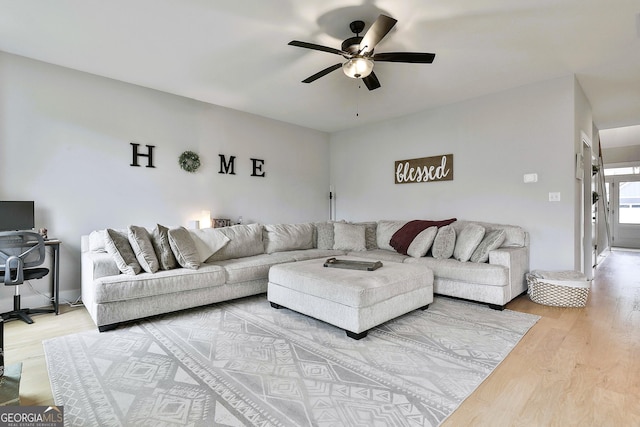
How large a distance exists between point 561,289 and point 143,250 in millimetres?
4217

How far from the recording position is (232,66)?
11.4 feet

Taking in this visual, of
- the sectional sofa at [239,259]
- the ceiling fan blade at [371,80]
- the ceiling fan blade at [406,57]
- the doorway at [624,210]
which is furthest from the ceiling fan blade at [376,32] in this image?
the doorway at [624,210]

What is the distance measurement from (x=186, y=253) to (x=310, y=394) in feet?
6.80

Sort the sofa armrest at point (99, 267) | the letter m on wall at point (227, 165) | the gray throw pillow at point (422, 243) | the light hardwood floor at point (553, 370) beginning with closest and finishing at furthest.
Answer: the light hardwood floor at point (553, 370)
the sofa armrest at point (99, 267)
the gray throw pillow at point (422, 243)
the letter m on wall at point (227, 165)

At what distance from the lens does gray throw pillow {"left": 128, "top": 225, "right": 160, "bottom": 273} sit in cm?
305

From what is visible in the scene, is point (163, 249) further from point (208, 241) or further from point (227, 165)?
point (227, 165)

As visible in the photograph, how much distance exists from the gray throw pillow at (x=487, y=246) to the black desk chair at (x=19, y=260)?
432 centimetres

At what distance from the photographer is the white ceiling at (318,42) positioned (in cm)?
249

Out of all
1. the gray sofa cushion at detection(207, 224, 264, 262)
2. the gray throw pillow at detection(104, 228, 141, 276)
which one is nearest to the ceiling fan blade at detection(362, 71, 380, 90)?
the gray sofa cushion at detection(207, 224, 264, 262)

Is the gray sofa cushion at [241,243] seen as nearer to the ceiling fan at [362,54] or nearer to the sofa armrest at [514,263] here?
the ceiling fan at [362,54]

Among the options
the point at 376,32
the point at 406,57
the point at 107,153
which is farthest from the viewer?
the point at 107,153

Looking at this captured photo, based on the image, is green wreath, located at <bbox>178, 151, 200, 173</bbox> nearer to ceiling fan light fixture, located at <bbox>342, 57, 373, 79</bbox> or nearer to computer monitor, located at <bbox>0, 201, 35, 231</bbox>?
→ computer monitor, located at <bbox>0, 201, 35, 231</bbox>

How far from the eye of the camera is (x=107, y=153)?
3832 mm

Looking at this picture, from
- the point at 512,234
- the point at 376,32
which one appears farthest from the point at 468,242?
the point at 376,32
